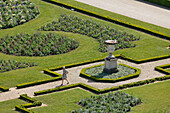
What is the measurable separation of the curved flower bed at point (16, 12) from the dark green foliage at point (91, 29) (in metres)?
3.11

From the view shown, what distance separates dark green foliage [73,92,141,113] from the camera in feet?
98.8

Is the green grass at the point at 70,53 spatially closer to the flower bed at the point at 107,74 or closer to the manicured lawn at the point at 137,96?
the flower bed at the point at 107,74

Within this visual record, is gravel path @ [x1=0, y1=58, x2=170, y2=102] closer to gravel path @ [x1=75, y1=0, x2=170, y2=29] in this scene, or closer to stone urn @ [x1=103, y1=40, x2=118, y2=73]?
stone urn @ [x1=103, y1=40, x2=118, y2=73]

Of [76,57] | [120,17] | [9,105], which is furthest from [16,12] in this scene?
[9,105]

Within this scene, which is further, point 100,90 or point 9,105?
point 100,90

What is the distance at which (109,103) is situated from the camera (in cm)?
3109

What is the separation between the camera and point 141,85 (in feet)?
114

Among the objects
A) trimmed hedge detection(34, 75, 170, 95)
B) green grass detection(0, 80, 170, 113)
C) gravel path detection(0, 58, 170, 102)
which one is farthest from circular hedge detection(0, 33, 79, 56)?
green grass detection(0, 80, 170, 113)

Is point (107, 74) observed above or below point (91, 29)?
below

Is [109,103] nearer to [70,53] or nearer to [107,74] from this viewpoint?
[107,74]

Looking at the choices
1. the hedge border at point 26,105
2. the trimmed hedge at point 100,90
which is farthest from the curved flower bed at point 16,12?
the hedge border at point 26,105

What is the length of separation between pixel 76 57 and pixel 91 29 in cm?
625

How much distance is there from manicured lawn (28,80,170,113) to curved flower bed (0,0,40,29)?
16599 mm

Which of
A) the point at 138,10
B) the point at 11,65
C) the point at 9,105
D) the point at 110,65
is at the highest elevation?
the point at 138,10
